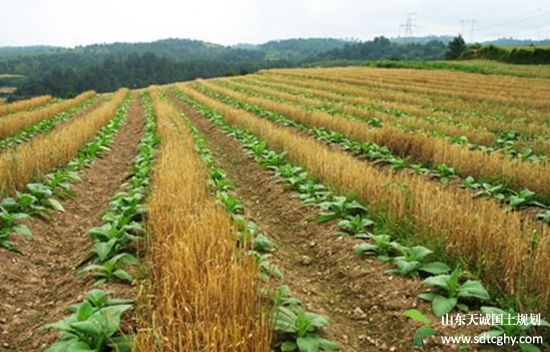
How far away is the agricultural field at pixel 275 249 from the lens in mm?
3359

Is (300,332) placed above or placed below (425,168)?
below

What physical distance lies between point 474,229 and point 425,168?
4.70 metres

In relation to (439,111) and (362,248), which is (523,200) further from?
(439,111)

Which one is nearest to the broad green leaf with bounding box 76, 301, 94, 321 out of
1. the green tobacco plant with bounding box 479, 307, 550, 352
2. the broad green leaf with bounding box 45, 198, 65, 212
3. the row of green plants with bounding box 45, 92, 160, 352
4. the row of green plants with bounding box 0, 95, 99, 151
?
the row of green plants with bounding box 45, 92, 160, 352

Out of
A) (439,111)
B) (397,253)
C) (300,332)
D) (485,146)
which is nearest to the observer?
(300,332)

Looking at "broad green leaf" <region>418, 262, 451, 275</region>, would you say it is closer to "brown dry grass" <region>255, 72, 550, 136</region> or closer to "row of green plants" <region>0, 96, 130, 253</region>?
"row of green plants" <region>0, 96, 130, 253</region>

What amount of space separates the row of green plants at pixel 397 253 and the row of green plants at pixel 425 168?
1897 millimetres

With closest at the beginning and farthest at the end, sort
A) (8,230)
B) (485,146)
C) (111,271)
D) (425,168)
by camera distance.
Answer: (111,271)
(8,230)
(425,168)
(485,146)

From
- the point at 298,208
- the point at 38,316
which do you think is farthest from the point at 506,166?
the point at 38,316

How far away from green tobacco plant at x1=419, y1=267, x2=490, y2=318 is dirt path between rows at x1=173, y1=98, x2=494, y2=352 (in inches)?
5.0

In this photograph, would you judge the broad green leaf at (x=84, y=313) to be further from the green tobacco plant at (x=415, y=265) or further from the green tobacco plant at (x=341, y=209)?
the green tobacco plant at (x=341, y=209)

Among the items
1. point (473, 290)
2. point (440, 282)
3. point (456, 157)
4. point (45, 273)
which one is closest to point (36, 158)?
point (45, 273)

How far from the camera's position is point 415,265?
454 centimetres

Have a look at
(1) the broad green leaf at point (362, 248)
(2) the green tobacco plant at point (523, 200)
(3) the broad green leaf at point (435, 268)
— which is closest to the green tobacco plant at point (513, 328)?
(3) the broad green leaf at point (435, 268)
